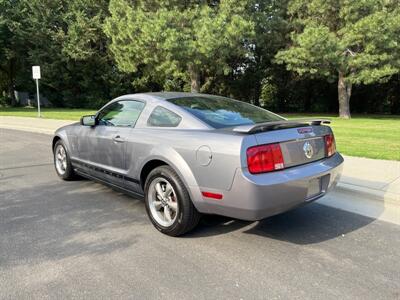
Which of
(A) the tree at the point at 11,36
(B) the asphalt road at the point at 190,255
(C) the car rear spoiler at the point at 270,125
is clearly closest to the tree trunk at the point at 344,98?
(B) the asphalt road at the point at 190,255

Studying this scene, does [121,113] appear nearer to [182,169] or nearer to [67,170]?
[182,169]

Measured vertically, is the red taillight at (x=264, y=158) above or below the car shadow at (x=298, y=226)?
above

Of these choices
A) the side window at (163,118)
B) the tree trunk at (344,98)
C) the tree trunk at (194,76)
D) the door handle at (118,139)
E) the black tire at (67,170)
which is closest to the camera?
the side window at (163,118)

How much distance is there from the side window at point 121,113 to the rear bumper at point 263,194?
1673 mm

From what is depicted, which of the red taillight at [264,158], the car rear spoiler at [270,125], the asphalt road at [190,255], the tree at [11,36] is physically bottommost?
the asphalt road at [190,255]

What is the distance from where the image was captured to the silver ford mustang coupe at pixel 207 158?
11.4 feet

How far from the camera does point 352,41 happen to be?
18.6 m

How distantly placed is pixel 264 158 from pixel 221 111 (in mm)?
1137

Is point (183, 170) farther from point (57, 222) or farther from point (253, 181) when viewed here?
point (57, 222)

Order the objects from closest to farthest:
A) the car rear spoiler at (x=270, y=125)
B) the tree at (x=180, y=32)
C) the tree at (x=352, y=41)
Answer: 1. the car rear spoiler at (x=270, y=125)
2. the tree at (x=352, y=41)
3. the tree at (x=180, y=32)

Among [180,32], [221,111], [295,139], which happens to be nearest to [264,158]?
[295,139]

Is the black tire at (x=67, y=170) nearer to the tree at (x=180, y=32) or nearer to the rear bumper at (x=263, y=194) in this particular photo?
the rear bumper at (x=263, y=194)

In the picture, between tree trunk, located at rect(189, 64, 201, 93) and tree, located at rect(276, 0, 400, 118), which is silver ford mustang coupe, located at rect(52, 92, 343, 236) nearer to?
tree, located at rect(276, 0, 400, 118)

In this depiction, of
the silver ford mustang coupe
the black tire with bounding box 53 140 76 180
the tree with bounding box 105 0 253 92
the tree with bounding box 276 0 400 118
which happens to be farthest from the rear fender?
the tree with bounding box 276 0 400 118
